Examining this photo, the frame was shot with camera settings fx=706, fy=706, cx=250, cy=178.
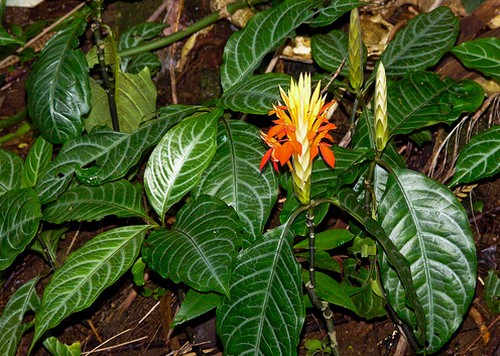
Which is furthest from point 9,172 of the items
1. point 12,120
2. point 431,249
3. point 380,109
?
point 431,249

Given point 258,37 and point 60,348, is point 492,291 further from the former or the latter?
point 60,348

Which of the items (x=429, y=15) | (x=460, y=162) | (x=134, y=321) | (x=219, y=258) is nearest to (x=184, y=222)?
(x=219, y=258)

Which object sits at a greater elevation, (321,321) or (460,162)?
(460,162)

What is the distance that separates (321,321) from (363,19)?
1449mm

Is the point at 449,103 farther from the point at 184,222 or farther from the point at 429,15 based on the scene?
the point at 184,222

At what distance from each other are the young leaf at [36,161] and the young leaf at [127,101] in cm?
23

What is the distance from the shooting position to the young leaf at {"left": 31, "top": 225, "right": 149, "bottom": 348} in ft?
7.58

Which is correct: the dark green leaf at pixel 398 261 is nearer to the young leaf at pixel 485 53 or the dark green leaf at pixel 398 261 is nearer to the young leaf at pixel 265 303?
the young leaf at pixel 265 303

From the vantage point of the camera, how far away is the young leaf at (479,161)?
7.78ft

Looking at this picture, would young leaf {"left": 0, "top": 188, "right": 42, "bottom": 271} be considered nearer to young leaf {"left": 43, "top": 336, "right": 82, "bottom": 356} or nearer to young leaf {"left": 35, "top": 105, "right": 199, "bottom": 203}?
young leaf {"left": 35, "top": 105, "right": 199, "bottom": 203}

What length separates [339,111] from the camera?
127 inches

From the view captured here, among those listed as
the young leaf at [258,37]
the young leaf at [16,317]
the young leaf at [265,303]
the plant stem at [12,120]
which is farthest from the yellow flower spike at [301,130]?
the plant stem at [12,120]

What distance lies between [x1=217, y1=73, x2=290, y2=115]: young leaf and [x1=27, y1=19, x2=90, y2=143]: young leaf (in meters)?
0.58

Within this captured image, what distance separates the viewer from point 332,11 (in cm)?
276
